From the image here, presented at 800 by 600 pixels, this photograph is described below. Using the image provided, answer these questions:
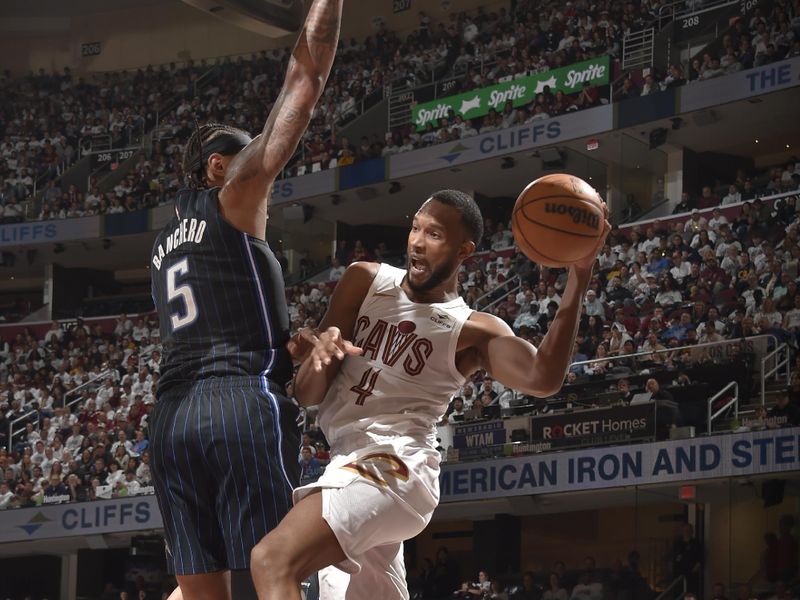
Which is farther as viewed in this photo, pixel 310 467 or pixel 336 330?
pixel 310 467

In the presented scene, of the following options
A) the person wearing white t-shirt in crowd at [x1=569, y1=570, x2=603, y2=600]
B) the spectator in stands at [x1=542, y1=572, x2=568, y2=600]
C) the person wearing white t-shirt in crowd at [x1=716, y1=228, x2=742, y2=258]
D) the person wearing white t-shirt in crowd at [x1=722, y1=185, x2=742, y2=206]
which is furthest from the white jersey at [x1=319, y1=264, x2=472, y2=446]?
the person wearing white t-shirt in crowd at [x1=722, y1=185, x2=742, y2=206]

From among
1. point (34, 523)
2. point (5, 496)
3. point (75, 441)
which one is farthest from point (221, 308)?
point (75, 441)

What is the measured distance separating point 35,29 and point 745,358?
28.8 meters

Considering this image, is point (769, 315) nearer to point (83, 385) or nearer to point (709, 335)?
point (709, 335)

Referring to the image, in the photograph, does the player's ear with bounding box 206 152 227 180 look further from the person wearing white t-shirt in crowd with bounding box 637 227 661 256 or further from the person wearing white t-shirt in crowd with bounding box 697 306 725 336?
the person wearing white t-shirt in crowd with bounding box 637 227 661 256

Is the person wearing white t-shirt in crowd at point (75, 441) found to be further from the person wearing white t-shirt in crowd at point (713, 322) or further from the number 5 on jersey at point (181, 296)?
the number 5 on jersey at point (181, 296)

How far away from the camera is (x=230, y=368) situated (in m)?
4.31

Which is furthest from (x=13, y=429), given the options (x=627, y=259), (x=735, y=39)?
(x=735, y=39)

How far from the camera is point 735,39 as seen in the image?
22531mm

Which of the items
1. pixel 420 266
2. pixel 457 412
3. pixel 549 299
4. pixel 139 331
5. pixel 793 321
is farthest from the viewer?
pixel 139 331

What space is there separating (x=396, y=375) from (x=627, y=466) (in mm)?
11594

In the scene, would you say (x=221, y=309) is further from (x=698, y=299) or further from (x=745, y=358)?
(x=698, y=299)

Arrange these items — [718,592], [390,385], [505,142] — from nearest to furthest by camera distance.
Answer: [390,385]
[718,592]
[505,142]

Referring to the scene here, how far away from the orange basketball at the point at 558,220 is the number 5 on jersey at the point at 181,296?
130cm
